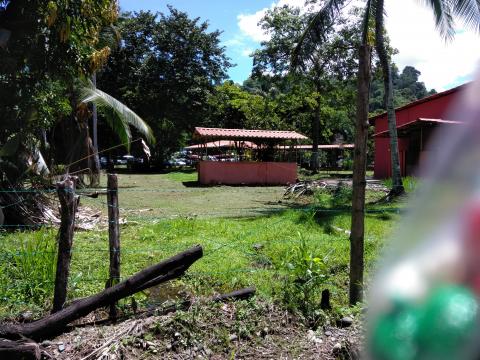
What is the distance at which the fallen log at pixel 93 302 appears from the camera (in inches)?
146

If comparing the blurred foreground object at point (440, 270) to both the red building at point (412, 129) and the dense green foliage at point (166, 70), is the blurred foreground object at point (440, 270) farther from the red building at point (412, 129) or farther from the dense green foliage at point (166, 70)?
the dense green foliage at point (166, 70)

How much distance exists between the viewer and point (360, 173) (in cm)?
463

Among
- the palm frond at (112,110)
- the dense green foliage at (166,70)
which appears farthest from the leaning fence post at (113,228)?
the dense green foliage at (166,70)

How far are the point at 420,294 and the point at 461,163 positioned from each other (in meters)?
0.18

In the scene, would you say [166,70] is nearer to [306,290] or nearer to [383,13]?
[383,13]

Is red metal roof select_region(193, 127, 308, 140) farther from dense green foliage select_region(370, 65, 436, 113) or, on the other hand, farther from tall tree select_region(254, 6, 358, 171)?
dense green foliage select_region(370, 65, 436, 113)

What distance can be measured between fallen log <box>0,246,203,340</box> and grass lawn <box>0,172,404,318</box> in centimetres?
64

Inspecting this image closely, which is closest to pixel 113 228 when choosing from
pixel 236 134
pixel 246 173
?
pixel 246 173

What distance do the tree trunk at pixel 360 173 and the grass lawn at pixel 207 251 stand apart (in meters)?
0.31

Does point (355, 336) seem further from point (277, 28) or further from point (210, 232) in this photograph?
point (277, 28)

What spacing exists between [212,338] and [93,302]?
1.02 metres

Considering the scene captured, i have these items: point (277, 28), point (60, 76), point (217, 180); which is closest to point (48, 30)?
point (60, 76)

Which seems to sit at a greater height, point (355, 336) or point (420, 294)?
point (420, 294)

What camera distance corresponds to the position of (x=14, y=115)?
9.41m
